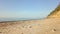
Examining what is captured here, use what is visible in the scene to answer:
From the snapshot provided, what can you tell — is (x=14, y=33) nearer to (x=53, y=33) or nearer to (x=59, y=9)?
(x=53, y=33)

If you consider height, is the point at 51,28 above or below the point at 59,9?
below

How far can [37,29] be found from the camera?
715 centimetres

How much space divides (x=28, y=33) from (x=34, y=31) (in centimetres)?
36

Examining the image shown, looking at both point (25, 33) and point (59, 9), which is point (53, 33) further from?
point (59, 9)

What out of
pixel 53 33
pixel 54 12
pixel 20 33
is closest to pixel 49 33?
pixel 53 33

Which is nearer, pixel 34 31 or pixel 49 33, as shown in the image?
pixel 49 33

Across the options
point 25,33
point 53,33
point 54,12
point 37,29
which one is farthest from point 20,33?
point 54,12

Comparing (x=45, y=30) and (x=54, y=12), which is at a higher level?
(x=54, y=12)

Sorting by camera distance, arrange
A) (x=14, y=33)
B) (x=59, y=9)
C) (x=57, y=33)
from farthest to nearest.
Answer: (x=59, y=9)
(x=14, y=33)
(x=57, y=33)

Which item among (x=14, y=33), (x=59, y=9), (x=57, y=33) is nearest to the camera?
(x=57, y=33)

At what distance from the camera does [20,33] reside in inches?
265

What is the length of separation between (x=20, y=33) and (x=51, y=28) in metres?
1.44

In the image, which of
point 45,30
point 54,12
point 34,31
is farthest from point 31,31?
point 54,12

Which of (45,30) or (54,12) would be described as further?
(54,12)
